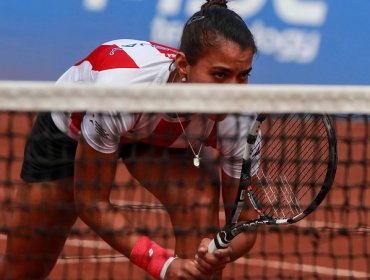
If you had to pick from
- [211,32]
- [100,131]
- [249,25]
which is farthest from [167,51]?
[249,25]

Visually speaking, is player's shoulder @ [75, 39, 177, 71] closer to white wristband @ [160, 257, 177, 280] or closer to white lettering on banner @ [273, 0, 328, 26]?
white wristband @ [160, 257, 177, 280]

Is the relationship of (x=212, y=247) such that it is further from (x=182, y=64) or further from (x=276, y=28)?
(x=276, y=28)

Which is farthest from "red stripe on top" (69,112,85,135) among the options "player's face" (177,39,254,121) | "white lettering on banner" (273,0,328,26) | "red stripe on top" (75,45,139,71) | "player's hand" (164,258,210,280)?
"white lettering on banner" (273,0,328,26)

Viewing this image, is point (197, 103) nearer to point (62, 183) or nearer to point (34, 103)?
point (34, 103)

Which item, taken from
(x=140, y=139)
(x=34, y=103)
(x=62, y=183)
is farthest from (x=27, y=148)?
(x=34, y=103)

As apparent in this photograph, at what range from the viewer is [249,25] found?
18.1ft

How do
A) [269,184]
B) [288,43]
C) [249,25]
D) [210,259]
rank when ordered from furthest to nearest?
[288,43] < [249,25] < [269,184] < [210,259]

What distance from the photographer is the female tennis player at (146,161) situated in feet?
8.45

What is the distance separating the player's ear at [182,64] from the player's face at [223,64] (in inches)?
1.4

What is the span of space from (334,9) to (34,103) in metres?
3.54

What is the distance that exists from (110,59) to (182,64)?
21 cm

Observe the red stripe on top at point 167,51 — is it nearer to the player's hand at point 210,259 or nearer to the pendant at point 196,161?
the pendant at point 196,161

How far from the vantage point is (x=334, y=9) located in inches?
222

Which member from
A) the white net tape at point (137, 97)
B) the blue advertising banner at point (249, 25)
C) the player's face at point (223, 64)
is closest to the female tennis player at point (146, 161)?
the player's face at point (223, 64)
